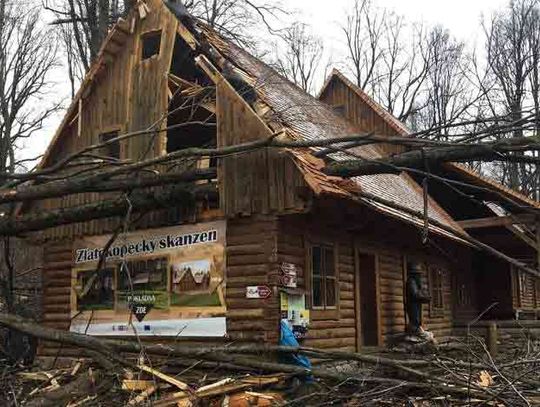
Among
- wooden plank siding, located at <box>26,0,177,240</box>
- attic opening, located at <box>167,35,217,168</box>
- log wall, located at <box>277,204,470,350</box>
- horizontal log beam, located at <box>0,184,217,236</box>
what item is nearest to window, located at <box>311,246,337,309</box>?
log wall, located at <box>277,204,470,350</box>

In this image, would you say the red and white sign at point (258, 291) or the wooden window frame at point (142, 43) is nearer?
the red and white sign at point (258, 291)

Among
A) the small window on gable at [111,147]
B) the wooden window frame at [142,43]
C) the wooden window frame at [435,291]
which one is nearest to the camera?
the wooden window frame at [142,43]

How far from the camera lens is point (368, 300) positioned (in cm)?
1662

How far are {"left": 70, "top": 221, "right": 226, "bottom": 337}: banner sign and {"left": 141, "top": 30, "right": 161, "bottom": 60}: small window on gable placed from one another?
3.95 meters

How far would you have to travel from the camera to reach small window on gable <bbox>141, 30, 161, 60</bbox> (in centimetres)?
1518

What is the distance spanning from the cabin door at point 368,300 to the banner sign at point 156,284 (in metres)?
4.58

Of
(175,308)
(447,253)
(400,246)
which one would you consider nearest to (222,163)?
(175,308)

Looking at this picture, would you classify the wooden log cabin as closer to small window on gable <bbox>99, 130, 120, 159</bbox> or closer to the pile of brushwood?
small window on gable <bbox>99, 130, 120, 159</bbox>

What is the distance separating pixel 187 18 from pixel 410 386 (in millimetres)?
8883

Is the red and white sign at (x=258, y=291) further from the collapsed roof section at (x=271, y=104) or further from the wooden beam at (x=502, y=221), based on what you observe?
the wooden beam at (x=502, y=221)

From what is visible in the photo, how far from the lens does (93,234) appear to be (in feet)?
50.0

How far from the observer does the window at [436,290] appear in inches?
786

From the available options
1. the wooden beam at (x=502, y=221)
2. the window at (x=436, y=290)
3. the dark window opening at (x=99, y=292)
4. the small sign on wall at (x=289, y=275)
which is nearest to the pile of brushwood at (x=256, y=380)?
the small sign on wall at (x=289, y=275)

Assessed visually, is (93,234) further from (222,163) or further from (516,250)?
(516,250)
